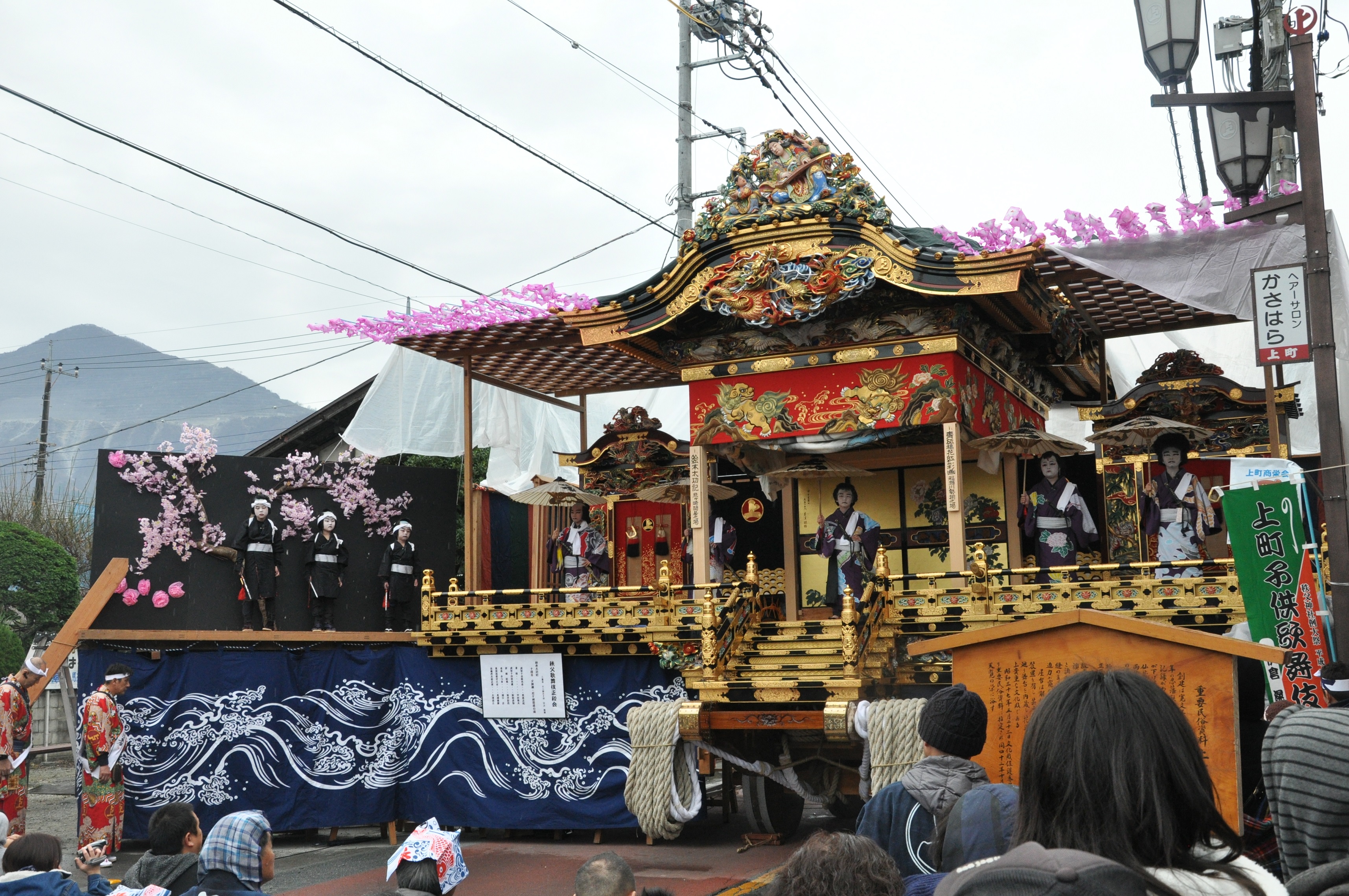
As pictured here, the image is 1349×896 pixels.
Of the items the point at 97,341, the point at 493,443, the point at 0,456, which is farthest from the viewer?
the point at 97,341

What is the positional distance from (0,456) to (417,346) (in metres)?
99.0

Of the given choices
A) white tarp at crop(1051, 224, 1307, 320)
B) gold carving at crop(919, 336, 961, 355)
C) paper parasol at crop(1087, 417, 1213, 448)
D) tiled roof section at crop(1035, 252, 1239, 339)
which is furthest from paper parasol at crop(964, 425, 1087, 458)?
white tarp at crop(1051, 224, 1307, 320)

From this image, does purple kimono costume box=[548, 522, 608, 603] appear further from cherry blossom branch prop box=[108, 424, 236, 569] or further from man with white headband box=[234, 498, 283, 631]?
cherry blossom branch prop box=[108, 424, 236, 569]

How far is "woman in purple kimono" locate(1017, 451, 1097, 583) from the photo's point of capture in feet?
42.0

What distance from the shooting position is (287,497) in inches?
556

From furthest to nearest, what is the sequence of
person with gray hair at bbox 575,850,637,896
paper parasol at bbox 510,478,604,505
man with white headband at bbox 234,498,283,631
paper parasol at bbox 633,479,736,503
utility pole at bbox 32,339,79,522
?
utility pole at bbox 32,339,79,522 → paper parasol at bbox 510,478,604,505 → paper parasol at bbox 633,479,736,503 → man with white headband at bbox 234,498,283,631 → person with gray hair at bbox 575,850,637,896

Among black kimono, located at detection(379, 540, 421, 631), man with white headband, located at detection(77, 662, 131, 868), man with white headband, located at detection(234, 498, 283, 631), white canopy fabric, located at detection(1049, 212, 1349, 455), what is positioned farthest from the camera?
black kimono, located at detection(379, 540, 421, 631)

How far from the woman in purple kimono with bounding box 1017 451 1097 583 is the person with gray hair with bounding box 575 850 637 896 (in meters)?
9.99

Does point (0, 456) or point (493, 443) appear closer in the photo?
point (493, 443)

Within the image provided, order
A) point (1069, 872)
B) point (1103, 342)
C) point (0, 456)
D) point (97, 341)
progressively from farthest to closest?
1. point (97, 341)
2. point (0, 456)
3. point (1103, 342)
4. point (1069, 872)

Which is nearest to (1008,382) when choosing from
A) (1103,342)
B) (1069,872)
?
(1103,342)

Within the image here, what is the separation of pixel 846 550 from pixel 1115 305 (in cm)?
438

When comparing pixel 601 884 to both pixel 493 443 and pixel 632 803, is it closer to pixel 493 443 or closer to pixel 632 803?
pixel 632 803

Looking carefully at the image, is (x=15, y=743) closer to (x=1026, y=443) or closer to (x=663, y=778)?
(x=663, y=778)
